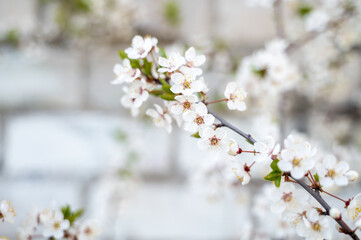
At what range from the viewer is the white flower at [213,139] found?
49 centimetres

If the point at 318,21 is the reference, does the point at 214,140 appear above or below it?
below

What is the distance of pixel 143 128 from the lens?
1.46 metres

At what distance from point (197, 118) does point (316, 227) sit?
23 cm

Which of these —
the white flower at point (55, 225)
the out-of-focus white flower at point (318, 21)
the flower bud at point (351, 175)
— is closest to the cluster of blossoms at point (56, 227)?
the white flower at point (55, 225)

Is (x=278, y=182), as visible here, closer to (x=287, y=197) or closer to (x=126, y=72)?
(x=287, y=197)

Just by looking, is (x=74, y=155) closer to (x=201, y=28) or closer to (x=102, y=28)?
(x=102, y=28)

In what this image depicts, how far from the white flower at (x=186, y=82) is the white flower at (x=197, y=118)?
0.02m

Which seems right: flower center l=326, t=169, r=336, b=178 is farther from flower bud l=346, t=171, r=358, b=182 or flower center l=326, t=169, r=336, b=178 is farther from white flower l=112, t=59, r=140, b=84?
white flower l=112, t=59, r=140, b=84

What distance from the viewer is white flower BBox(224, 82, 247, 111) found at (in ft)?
1.69

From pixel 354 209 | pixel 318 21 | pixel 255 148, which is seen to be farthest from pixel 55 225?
pixel 318 21

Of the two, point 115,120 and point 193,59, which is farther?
point 115,120

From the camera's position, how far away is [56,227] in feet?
1.91

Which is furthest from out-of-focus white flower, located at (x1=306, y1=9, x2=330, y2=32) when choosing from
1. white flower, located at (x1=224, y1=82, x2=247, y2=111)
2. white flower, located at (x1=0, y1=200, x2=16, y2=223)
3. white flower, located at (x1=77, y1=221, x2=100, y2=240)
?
white flower, located at (x1=0, y1=200, x2=16, y2=223)

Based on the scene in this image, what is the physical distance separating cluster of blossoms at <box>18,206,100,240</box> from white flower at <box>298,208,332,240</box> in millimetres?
381
